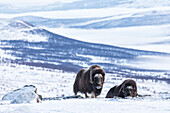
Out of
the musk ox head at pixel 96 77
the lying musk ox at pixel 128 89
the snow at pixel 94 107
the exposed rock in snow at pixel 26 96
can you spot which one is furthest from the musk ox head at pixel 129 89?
the snow at pixel 94 107

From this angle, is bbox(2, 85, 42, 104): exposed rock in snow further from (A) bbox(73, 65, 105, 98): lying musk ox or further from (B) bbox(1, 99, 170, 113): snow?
(A) bbox(73, 65, 105, 98): lying musk ox

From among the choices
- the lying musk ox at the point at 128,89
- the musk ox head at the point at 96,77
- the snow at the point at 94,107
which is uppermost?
the musk ox head at the point at 96,77

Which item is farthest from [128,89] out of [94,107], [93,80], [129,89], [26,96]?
[94,107]

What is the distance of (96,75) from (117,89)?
2.81 metres

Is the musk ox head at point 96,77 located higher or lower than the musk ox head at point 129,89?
higher

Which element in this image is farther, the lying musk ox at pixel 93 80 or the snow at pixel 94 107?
the lying musk ox at pixel 93 80

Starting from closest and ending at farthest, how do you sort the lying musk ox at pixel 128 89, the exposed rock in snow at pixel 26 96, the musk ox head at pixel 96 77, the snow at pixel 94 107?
the snow at pixel 94 107 < the exposed rock in snow at pixel 26 96 < the musk ox head at pixel 96 77 < the lying musk ox at pixel 128 89

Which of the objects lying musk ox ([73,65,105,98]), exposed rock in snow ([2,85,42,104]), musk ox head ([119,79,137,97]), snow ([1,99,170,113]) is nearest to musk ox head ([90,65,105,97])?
lying musk ox ([73,65,105,98])

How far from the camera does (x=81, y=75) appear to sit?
79.9 ft

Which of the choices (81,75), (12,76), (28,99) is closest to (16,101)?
(28,99)

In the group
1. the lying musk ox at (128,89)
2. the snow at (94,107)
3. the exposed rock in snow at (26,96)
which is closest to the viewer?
the snow at (94,107)

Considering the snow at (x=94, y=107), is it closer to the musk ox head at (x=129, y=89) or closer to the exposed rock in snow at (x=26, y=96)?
the exposed rock in snow at (x=26, y=96)

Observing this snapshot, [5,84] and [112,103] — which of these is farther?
[5,84]

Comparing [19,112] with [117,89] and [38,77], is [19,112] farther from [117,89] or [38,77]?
[38,77]
